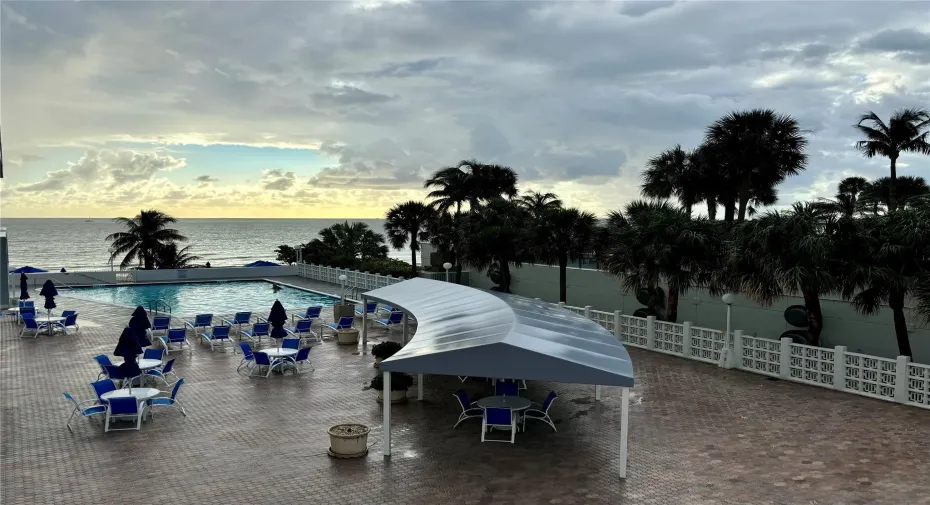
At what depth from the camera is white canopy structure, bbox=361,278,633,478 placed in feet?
33.3

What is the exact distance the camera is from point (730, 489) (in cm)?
961

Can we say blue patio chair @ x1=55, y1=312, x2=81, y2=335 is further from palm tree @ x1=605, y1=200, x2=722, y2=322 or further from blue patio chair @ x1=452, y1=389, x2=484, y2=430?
palm tree @ x1=605, y1=200, x2=722, y2=322

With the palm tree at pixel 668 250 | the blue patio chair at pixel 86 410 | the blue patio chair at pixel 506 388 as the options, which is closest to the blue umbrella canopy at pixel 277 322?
the blue patio chair at pixel 86 410

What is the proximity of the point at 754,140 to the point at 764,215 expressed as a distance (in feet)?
36.2

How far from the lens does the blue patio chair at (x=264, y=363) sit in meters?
16.3

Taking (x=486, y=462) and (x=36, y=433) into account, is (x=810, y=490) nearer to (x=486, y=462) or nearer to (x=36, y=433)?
(x=486, y=462)

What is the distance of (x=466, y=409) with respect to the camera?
40.5 feet

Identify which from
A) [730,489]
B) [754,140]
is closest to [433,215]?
Answer: [754,140]

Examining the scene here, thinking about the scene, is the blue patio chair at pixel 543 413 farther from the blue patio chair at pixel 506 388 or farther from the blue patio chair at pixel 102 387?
the blue patio chair at pixel 102 387

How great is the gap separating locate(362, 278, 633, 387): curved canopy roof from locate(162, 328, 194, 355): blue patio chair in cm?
848

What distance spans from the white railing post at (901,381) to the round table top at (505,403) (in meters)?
7.91

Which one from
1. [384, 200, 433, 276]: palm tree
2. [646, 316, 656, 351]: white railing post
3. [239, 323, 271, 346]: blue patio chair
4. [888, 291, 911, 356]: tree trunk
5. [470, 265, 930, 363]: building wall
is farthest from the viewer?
[384, 200, 433, 276]: palm tree

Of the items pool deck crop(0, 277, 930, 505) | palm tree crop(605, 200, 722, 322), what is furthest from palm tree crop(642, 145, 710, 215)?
pool deck crop(0, 277, 930, 505)

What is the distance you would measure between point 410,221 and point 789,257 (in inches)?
1043
